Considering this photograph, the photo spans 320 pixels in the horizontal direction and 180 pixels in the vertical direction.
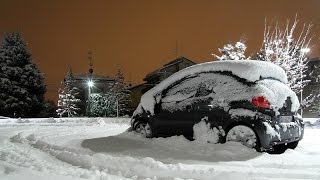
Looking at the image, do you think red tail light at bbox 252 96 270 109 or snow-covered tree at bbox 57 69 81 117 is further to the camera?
snow-covered tree at bbox 57 69 81 117

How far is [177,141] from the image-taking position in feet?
27.7

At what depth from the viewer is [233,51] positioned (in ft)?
125

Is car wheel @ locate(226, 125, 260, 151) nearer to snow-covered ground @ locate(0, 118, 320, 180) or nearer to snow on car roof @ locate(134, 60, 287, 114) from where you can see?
snow-covered ground @ locate(0, 118, 320, 180)

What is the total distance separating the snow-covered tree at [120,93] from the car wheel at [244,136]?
52.7 m

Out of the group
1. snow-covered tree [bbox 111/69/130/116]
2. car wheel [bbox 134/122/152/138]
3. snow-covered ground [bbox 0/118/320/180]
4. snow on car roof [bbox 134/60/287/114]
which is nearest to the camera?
snow-covered ground [bbox 0/118/320/180]

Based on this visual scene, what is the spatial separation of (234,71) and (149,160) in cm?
264

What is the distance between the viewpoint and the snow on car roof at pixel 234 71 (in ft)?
26.3

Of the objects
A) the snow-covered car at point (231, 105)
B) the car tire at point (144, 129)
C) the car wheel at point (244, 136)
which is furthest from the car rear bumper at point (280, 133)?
the car tire at point (144, 129)

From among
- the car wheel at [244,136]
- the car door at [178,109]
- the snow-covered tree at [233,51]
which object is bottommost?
the car wheel at [244,136]

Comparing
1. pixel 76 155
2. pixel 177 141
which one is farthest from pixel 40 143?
pixel 177 141

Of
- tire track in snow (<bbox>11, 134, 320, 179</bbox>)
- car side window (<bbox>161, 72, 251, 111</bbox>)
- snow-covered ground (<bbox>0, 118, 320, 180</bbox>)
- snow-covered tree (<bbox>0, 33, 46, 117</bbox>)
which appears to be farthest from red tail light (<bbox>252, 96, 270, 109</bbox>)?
snow-covered tree (<bbox>0, 33, 46, 117</bbox>)

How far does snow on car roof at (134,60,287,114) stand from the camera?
8.03 meters

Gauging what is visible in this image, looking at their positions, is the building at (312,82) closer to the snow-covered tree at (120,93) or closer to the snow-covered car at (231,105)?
the snow-covered tree at (120,93)

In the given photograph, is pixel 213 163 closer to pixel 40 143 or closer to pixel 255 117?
pixel 255 117
